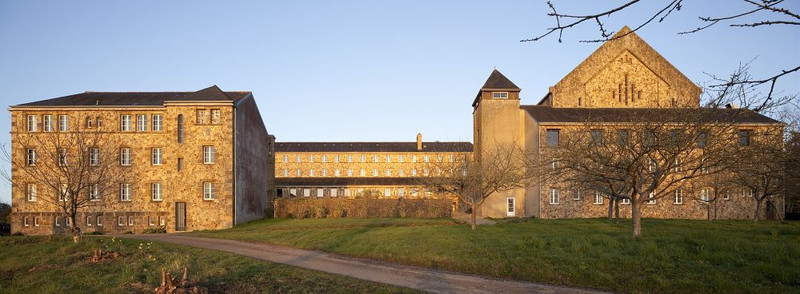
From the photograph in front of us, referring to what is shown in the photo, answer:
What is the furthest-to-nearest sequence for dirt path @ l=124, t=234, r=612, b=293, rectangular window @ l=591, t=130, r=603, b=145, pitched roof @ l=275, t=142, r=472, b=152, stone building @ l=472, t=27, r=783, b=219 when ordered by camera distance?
pitched roof @ l=275, t=142, r=472, b=152 → stone building @ l=472, t=27, r=783, b=219 → rectangular window @ l=591, t=130, r=603, b=145 → dirt path @ l=124, t=234, r=612, b=293

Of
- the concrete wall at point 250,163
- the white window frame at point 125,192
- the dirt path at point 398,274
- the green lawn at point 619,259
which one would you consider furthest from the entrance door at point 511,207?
the white window frame at point 125,192

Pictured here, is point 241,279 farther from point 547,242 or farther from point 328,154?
point 328,154

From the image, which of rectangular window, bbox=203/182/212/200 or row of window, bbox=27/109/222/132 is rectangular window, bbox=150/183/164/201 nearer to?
Result: rectangular window, bbox=203/182/212/200

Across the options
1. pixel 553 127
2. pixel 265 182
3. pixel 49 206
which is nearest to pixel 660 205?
pixel 553 127

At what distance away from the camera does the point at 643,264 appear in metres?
13.9

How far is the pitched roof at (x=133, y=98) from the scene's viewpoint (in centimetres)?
3772

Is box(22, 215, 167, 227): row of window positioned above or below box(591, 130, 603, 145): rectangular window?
below

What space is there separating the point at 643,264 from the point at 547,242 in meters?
4.03

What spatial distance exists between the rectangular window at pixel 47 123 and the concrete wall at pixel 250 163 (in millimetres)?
14044

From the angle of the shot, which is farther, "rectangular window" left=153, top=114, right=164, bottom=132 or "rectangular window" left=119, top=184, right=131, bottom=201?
"rectangular window" left=153, top=114, right=164, bottom=132

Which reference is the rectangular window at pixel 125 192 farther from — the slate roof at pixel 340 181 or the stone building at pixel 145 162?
the slate roof at pixel 340 181

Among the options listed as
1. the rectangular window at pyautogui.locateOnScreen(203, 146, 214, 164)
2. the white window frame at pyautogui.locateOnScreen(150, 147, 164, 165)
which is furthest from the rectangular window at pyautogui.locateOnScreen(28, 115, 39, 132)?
the rectangular window at pyautogui.locateOnScreen(203, 146, 214, 164)

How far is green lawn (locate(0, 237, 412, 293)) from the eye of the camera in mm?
12289

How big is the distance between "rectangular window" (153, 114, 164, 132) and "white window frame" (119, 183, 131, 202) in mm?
4723
